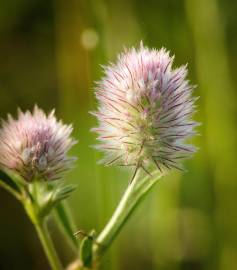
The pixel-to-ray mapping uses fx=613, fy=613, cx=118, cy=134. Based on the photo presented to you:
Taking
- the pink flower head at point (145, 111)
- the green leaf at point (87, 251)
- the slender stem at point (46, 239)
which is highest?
the pink flower head at point (145, 111)

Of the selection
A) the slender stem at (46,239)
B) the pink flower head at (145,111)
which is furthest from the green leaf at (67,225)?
the pink flower head at (145,111)

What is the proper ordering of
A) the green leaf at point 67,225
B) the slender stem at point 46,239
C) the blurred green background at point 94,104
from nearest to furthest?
the slender stem at point 46,239 → the green leaf at point 67,225 → the blurred green background at point 94,104

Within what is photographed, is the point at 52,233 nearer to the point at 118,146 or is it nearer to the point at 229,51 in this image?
the point at 229,51

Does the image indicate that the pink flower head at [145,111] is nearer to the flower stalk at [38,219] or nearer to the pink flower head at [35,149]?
the pink flower head at [35,149]

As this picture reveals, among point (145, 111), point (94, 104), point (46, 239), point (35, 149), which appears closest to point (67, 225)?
point (46, 239)

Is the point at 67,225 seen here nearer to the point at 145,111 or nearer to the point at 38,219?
the point at 38,219

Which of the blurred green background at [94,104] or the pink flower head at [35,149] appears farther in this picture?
the blurred green background at [94,104]

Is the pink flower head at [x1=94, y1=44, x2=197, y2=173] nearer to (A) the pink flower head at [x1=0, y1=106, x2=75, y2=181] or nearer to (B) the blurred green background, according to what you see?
(A) the pink flower head at [x1=0, y1=106, x2=75, y2=181]

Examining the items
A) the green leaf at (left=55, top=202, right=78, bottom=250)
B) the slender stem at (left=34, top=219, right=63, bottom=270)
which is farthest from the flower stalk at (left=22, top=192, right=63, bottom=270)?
the green leaf at (left=55, top=202, right=78, bottom=250)
